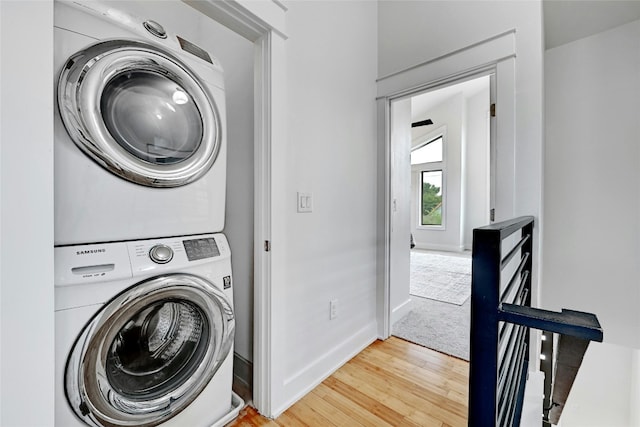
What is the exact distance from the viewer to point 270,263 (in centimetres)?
134

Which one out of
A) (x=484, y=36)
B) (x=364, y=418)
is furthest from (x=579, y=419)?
(x=484, y=36)

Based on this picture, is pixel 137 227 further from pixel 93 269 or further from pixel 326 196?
pixel 326 196

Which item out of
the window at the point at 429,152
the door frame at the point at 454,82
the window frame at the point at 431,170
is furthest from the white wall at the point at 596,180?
the window at the point at 429,152

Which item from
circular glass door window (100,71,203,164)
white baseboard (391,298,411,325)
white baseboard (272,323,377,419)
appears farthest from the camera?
white baseboard (391,298,411,325)

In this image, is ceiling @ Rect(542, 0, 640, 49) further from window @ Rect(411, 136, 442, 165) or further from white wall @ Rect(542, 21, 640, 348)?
window @ Rect(411, 136, 442, 165)

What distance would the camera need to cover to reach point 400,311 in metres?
2.50

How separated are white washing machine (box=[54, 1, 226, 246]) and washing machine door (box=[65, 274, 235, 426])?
243mm

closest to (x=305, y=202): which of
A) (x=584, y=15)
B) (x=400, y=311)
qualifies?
(x=400, y=311)

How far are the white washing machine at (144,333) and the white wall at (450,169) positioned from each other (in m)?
5.79

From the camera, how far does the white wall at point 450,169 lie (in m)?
5.80

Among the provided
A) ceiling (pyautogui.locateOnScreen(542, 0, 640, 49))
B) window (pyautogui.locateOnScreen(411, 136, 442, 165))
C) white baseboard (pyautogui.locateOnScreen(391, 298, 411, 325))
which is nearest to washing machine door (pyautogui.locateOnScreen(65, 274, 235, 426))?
white baseboard (pyautogui.locateOnScreen(391, 298, 411, 325))

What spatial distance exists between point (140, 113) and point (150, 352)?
0.94 m

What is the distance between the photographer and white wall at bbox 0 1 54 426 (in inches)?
25.6

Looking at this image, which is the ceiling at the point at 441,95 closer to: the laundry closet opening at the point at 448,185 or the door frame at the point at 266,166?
the laundry closet opening at the point at 448,185
